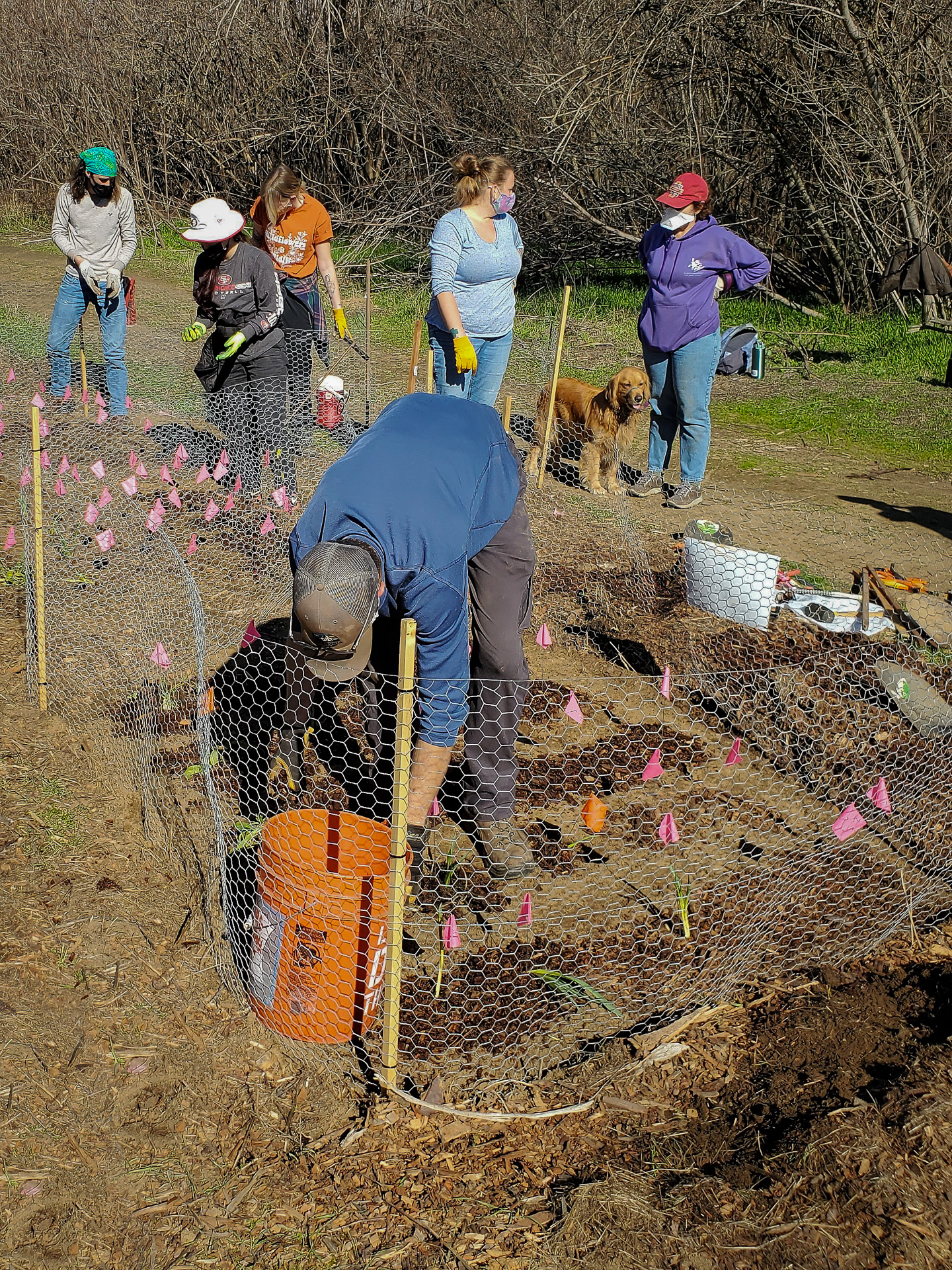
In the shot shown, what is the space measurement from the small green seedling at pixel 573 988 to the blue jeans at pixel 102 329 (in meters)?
5.47

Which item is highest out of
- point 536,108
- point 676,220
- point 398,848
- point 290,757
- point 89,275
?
point 536,108

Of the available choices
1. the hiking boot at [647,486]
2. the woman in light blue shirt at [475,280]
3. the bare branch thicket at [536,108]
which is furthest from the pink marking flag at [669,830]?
the bare branch thicket at [536,108]

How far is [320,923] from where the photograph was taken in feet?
9.12

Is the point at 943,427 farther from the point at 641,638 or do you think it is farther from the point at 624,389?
the point at 641,638

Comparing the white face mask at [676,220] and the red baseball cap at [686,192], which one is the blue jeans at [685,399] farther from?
the red baseball cap at [686,192]

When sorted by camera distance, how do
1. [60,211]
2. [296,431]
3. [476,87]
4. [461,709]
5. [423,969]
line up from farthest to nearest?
[476,87] < [60,211] < [296,431] < [423,969] < [461,709]

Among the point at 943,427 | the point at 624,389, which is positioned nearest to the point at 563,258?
the point at 943,427

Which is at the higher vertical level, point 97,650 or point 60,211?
point 60,211

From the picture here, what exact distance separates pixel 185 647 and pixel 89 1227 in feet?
8.41

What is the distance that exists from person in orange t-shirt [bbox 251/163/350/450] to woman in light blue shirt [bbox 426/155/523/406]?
1.10 meters

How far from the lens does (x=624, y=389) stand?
6.58 meters

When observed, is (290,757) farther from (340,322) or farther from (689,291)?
(340,322)

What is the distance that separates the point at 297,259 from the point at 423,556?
166 inches

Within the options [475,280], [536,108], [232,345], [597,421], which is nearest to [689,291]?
[597,421]
